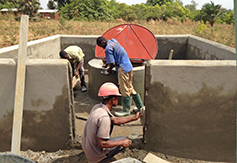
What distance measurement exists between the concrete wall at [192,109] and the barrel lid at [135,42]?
2.65m

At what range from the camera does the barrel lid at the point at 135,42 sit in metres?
5.68

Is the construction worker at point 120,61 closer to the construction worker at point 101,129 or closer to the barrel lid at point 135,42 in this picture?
the barrel lid at point 135,42

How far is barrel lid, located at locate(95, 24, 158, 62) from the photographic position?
18.6 feet

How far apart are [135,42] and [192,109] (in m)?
3.21

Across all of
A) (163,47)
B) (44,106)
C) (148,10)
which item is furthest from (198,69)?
(148,10)

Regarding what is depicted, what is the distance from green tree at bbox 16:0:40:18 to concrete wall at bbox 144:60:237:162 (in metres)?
14.0

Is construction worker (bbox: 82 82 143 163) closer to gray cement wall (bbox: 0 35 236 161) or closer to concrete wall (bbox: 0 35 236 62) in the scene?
gray cement wall (bbox: 0 35 236 161)

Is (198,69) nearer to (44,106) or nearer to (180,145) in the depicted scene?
(180,145)

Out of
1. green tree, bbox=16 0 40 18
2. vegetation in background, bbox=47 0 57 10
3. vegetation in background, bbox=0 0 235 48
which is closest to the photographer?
vegetation in background, bbox=0 0 235 48

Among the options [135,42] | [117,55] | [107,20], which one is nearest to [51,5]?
[107,20]

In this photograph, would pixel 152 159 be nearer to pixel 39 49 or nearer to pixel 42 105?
pixel 42 105

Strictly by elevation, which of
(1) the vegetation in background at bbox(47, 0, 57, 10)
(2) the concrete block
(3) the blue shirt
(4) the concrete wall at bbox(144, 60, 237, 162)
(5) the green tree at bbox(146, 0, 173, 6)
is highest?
(5) the green tree at bbox(146, 0, 173, 6)

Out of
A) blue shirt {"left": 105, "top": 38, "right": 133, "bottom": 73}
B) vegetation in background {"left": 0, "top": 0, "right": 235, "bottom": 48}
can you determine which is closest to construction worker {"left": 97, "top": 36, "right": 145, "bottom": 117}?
blue shirt {"left": 105, "top": 38, "right": 133, "bottom": 73}

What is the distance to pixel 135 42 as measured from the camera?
5.87m
